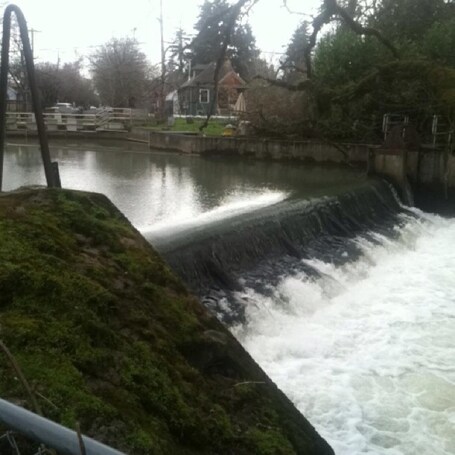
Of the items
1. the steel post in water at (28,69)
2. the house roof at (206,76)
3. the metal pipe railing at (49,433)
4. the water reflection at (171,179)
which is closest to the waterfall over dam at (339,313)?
the water reflection at (171,179)

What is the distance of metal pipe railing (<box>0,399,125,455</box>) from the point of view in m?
1.14

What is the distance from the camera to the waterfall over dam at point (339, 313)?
520 centimetres

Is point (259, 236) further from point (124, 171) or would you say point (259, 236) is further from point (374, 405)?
point (124, 171)

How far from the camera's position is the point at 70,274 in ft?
8.75

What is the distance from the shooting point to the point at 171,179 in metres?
17.0

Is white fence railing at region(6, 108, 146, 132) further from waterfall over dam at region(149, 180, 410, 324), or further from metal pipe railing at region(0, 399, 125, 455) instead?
metal pipe railing at region(0, 399, 125, 455)

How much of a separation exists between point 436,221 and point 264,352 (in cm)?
957

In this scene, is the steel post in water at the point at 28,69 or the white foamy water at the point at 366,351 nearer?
the steel post in water at the point at 28,69

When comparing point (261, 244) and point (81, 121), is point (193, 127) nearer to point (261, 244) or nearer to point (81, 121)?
point (81, 121)

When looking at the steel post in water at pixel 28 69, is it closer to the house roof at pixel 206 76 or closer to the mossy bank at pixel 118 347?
the mossy bank at pixel 118 347

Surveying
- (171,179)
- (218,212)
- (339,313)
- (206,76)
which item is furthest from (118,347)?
(206,76)

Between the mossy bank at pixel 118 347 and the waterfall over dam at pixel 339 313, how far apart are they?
2.29 m

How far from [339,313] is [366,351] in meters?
1.17

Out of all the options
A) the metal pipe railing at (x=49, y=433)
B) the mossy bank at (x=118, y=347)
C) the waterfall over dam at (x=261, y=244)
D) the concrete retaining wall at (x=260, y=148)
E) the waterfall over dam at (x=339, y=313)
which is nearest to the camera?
the metal pipe railing at (x=49, y=433)
